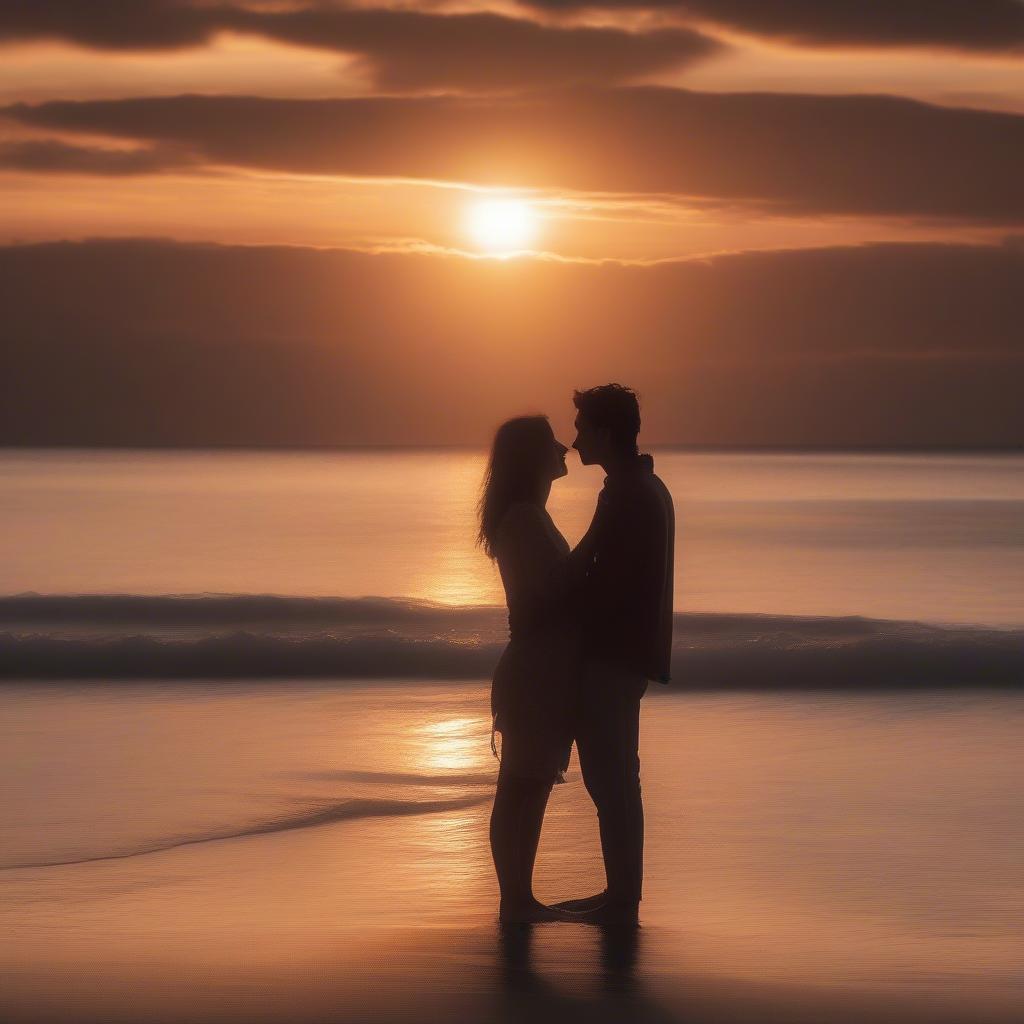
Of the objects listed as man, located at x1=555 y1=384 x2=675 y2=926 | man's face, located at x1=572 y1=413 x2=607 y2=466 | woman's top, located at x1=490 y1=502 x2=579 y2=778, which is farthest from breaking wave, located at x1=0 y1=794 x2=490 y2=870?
man's face, located at x1=572 y1=413 x2=607 y2=466

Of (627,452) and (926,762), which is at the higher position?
(627,452)

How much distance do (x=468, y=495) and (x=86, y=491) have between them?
1566 cm

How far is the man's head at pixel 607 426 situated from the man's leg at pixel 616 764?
2.17 ft

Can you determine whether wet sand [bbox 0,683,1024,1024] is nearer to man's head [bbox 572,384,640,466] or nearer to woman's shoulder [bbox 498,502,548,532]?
woman's shoulder [bbox 498,502,548,532]

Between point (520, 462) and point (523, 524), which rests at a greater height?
point (520, 462)

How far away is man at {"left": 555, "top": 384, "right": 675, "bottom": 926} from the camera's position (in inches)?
174

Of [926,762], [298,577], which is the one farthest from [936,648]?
[298,577]

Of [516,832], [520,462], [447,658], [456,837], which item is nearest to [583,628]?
[520,462]

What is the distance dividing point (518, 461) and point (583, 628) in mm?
551

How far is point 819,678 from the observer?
1183cm

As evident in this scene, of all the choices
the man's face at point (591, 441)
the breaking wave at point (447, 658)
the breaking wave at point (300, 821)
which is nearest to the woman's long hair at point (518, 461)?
the man's face at point (591, 441)

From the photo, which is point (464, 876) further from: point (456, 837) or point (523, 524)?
point (523, 524)

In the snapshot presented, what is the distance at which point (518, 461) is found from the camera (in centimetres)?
453

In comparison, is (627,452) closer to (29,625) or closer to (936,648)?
(936,648)
